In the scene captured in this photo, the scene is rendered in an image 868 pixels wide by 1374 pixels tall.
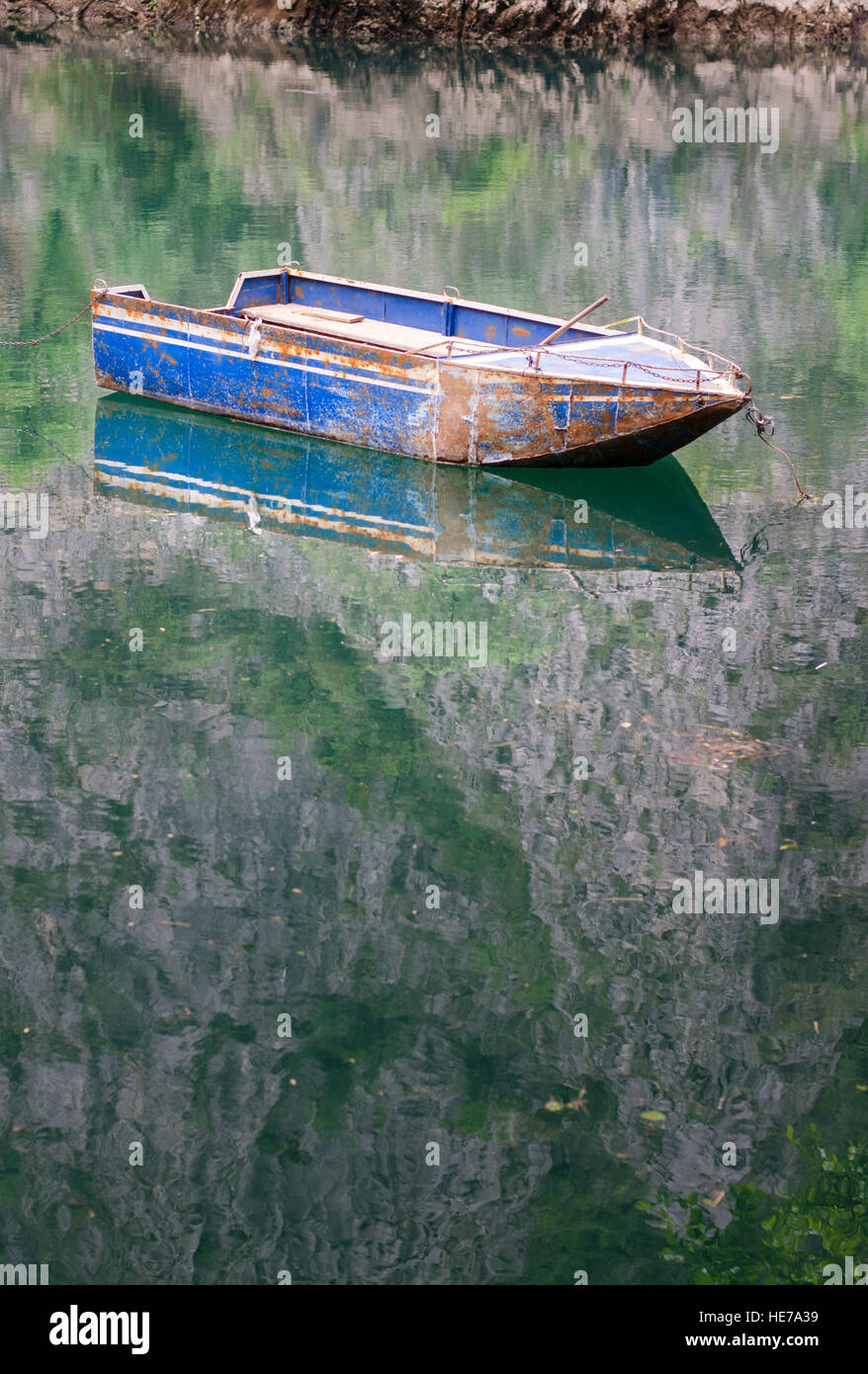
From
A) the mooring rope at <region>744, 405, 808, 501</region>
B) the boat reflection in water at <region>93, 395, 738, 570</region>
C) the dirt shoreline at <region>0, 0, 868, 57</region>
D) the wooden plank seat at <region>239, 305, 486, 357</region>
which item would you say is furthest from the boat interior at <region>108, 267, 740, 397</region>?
the dirt shoreline at <region>0, 0, 868, 57</region>

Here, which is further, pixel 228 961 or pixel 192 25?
pixel 192 25

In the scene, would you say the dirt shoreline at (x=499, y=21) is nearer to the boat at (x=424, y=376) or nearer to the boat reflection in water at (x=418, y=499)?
the boat at (x=424, y=376)

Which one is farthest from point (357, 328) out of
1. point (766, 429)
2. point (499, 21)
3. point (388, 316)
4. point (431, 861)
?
point (499, 21)

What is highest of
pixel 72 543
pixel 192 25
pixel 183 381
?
pixel 192 25

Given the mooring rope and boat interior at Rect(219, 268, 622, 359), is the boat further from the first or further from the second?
the mooring rope

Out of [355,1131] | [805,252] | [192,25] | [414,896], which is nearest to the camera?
[355,1131]

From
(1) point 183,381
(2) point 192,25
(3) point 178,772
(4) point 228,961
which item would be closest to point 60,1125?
(4) point 228,961

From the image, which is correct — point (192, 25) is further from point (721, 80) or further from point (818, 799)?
point (818, 799)
